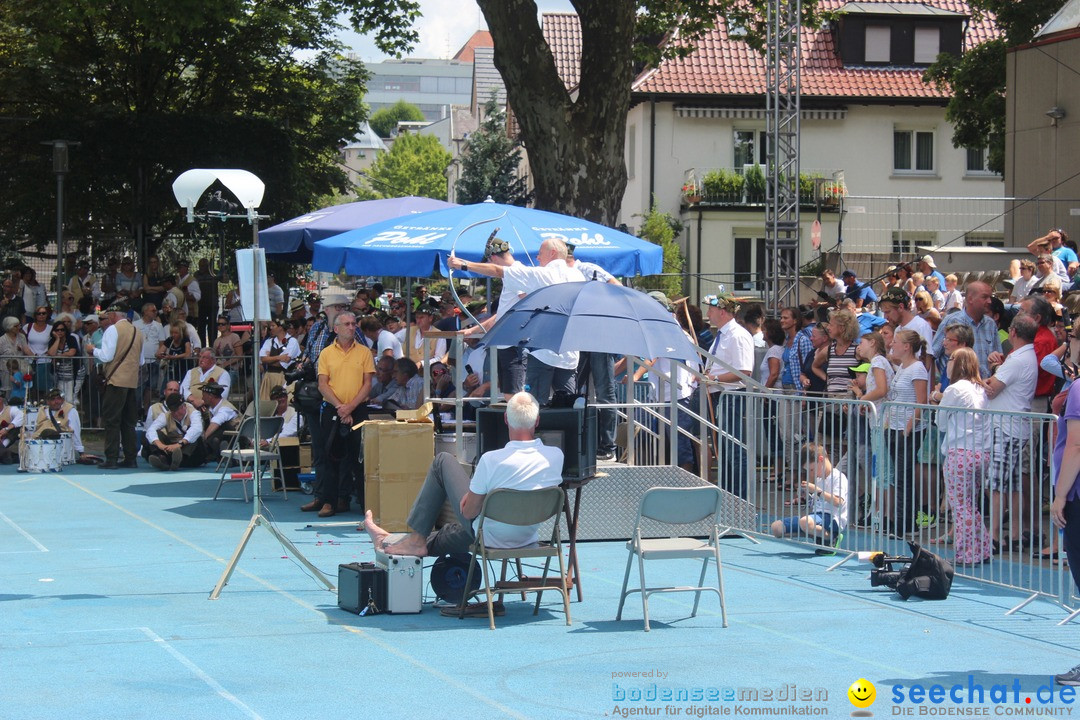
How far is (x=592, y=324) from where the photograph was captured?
9.46 metres

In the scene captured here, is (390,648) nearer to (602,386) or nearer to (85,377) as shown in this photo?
(602,386)

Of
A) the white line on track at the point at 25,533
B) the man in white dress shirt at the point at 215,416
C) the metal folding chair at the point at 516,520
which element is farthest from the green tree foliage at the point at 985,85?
the metal folding chair at the point at 516,520

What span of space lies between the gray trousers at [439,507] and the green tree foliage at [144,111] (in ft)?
63.8

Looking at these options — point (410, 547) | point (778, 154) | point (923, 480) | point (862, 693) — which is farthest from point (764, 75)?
point (862, 693)

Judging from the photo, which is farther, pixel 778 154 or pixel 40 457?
pixel 778 154

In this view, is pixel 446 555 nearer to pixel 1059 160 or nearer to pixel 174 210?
pixel 1059 160

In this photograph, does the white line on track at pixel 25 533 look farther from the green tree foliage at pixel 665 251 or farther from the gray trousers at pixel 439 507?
the green tree foliage at pixel 665 251

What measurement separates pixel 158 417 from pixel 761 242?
86.6 ft

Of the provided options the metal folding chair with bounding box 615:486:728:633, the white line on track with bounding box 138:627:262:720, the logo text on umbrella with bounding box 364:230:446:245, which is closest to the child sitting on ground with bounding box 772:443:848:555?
the metal folding chair with bounding box 615:486:728:633

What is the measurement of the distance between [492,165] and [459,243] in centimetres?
4449

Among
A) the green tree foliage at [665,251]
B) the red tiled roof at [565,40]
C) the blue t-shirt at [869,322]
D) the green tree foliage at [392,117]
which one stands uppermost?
the green tree foliage at [392,117]

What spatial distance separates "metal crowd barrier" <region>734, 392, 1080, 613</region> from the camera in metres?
9.36

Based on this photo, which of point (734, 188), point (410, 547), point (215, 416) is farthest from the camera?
point (734, 188)

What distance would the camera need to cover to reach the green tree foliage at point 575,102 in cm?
Answer: 1856
